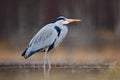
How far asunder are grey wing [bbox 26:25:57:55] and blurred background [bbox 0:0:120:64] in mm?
1894

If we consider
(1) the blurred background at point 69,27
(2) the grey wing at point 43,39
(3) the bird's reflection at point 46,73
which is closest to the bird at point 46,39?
(2) the grey wing at point 43,39

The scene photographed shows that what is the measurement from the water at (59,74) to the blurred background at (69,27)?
140 centimetres

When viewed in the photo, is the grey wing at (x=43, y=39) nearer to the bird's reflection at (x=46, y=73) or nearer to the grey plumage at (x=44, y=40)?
the grey plumage at (x=44, y=40)

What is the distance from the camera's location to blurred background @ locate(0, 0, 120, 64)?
11.2 m

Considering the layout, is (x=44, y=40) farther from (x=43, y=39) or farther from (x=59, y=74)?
(x=59, y=74)

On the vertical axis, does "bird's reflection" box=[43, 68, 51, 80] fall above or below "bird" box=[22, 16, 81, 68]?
below

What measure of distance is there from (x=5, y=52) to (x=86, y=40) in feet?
3.91

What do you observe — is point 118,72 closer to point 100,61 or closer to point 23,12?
point 100,61

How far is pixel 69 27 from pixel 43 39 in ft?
7.59

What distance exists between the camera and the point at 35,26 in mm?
11516

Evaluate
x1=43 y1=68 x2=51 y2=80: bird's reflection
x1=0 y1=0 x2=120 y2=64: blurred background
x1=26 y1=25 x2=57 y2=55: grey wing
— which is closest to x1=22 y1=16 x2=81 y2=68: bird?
x1=26 y1=25 x2=57 y2=55: grey wing

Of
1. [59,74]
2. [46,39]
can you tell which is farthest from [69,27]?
[59,74]

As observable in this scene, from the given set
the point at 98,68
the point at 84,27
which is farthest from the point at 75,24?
the point at 98,68

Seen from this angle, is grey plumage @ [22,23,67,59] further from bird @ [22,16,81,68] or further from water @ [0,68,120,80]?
water @ [0,68,120,80]
